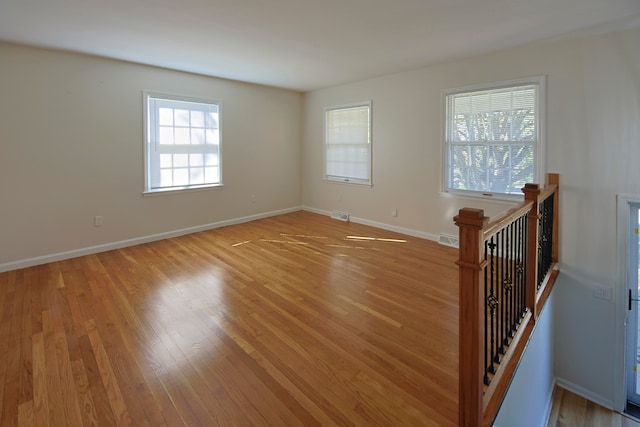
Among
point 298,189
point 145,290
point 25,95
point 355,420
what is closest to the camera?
point 355,420

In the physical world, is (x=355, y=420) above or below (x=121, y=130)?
below

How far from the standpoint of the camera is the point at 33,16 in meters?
2.88

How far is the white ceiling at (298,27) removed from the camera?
2688 millimetres

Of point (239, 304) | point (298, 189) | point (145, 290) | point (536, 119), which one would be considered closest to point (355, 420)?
point (239, 304)

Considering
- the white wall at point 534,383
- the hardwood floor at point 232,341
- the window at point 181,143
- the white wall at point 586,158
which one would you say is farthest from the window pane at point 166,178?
the white wall at point 534,383

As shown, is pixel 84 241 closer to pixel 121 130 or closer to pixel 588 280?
pixel 121 130

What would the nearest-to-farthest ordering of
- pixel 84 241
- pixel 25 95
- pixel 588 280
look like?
pixel 588 280 < pixel 25 95 < pixel 84 241

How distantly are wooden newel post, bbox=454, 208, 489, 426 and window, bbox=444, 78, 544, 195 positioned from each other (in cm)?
290

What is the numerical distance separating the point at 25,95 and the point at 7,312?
241 cm

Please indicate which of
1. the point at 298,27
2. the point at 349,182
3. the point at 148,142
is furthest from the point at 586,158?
the point at 148,142

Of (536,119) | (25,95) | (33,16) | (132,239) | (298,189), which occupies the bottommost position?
(132,239)

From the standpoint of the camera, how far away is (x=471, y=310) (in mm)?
1516

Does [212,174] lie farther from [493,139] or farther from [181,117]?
[493,139]

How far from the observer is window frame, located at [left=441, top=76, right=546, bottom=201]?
11.9ft
